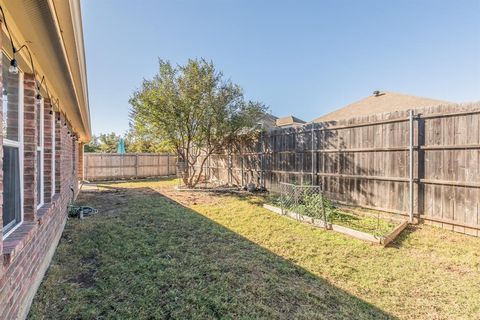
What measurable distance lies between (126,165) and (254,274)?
601 inches

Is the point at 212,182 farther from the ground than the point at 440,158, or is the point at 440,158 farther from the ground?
the point at 440,158

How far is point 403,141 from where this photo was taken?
509cm

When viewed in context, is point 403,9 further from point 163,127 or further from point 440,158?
point 163,127

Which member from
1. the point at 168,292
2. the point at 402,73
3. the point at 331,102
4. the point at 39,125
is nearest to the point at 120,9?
the point at 39,125

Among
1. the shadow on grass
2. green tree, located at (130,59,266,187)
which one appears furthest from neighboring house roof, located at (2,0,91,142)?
green tree, located at (130,59,266,187)

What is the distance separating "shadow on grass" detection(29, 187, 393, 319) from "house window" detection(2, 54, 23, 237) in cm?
97

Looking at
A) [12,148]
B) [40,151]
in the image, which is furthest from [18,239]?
[40,151]

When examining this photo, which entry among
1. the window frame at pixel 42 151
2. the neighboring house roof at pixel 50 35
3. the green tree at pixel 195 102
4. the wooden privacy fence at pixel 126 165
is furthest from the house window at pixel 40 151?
the wooden privacy fence at pixel 126 165

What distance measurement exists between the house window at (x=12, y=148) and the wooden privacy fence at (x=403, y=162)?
6136 mm

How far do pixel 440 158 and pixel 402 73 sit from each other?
318 inches

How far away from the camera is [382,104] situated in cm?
1108

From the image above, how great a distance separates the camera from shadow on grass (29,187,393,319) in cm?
237

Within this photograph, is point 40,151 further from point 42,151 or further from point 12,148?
point 12,148

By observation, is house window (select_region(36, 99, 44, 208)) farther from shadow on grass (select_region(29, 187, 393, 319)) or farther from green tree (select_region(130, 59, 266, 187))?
green tree (select_region(130, 59, 266, 187))
